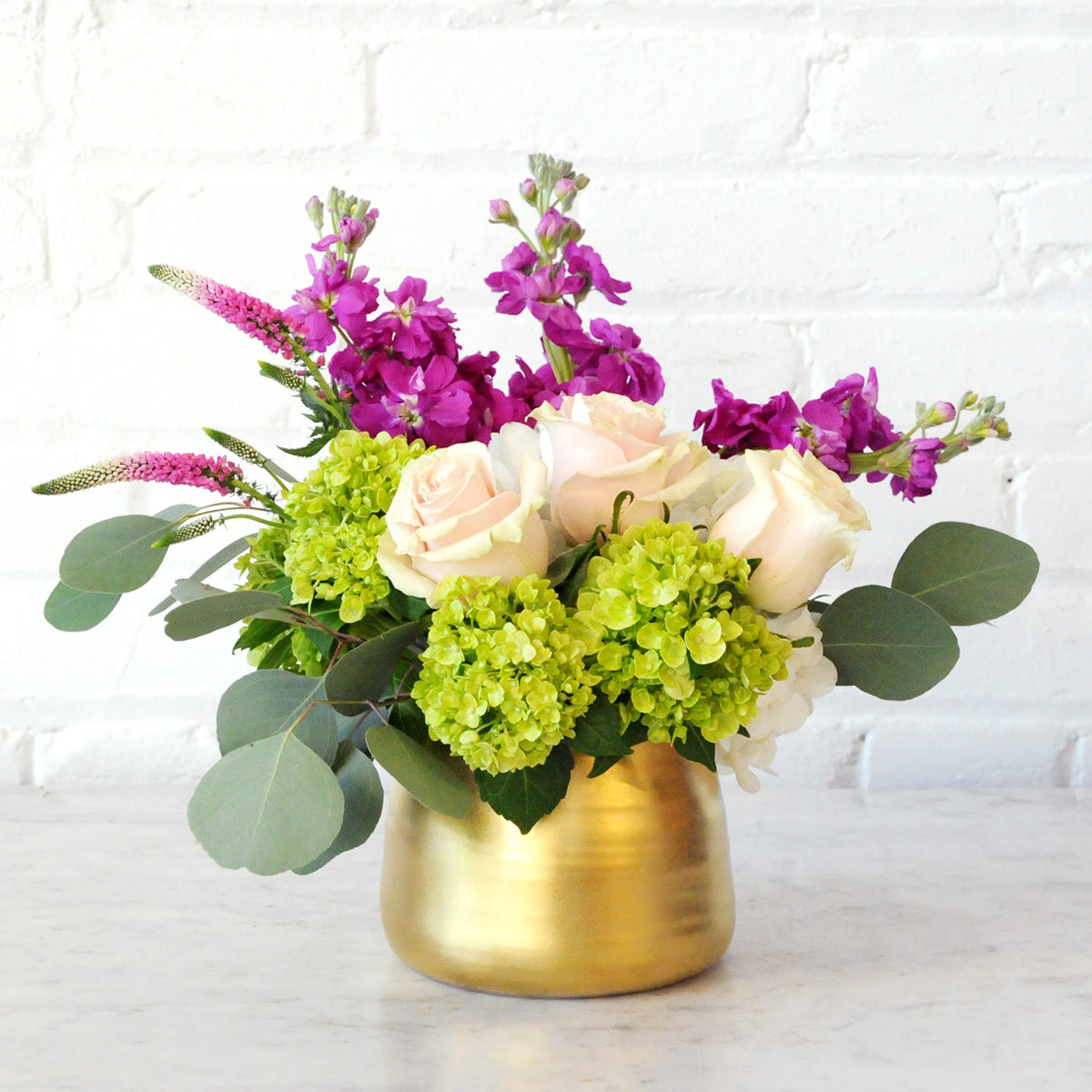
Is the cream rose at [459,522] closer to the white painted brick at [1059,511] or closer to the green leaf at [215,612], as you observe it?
the green leaf at [215,612]

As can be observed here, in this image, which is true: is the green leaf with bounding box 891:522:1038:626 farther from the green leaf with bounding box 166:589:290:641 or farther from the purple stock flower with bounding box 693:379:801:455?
the green leaf with bounding box 166:589:290:641

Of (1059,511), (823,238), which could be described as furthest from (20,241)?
(1059,511)

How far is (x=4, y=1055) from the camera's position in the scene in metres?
0.52

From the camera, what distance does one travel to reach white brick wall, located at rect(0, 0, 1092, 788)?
0.97 m

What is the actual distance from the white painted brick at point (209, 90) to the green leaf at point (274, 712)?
0.58 metres

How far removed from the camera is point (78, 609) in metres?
0.60

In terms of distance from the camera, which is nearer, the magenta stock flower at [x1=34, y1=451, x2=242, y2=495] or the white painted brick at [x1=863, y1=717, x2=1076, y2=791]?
the magenta stock flower at [x1=34, y1=451, x2=242, y2=495]

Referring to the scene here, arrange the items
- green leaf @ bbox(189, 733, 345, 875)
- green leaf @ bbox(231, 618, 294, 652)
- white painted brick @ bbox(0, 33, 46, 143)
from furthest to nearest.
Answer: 1. white painted brick @ bbox(0, 33, 46, 143)
2. green leaf @ bbox(231, 618, 294, 652)
3. green leaf @ bbox(189, 733, 345, 875)

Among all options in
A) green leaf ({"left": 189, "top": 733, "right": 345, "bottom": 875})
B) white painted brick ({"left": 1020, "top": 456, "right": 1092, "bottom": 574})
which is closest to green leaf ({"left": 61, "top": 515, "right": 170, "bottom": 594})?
green leaf ({"left": 189, "top": 733, "right": 345, "bottom": 875})

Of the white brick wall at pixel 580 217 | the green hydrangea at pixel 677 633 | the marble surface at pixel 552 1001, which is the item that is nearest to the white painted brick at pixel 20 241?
the white brick wall at pixel 580 217

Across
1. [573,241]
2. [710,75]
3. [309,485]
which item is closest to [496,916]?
[309,485]

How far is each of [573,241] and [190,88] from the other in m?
0.53

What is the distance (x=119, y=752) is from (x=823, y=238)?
706 millimetres

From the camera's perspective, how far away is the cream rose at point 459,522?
487 millimetres
